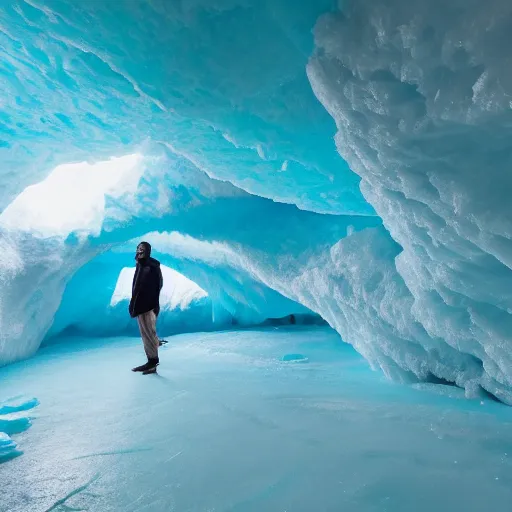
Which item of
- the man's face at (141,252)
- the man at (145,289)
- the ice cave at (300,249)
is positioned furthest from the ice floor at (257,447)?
the man's face at (141,252)

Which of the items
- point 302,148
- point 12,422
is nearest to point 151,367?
point 12,422

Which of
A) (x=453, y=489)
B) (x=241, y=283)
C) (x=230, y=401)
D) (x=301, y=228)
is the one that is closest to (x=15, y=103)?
(x=230, y=401)

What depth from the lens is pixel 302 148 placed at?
149 inches

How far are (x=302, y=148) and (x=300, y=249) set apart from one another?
2.29 meters

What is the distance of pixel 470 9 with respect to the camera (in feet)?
5.41

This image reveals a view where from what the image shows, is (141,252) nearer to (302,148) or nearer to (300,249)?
(302,148)

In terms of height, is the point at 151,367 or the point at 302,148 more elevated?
the point at 302,148

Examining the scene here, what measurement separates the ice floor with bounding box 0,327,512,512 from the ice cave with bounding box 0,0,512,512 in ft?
0.05

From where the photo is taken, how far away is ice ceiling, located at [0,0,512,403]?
1.97 metres

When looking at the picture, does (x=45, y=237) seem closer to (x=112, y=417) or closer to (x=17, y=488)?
(x=112, y=417)

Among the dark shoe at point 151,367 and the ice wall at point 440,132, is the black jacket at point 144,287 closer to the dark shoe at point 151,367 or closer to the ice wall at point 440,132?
the dark shoe at point 151,367

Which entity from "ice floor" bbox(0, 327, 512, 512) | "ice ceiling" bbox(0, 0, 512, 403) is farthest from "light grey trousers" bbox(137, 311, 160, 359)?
"ice ceiling" bbox(0, 0, 512, 403)

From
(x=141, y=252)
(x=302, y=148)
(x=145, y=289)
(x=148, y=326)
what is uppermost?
(x=302, y=148)

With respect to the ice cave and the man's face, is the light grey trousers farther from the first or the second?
the man's face
